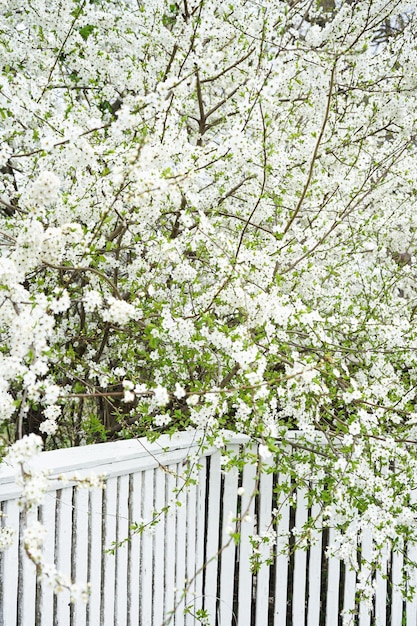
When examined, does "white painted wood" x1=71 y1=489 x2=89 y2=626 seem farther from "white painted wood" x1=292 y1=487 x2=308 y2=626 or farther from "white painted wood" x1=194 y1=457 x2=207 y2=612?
"white painted wood" x1=292 y1=487 x2=308 y2=626

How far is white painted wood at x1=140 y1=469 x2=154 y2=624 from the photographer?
2.59 meters

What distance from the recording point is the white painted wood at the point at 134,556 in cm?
252

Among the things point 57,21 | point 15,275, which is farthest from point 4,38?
point 15,275

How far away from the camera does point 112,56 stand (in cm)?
368

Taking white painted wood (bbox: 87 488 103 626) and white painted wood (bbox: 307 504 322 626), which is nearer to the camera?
white painted wood (bbox: 87 488 103 626)

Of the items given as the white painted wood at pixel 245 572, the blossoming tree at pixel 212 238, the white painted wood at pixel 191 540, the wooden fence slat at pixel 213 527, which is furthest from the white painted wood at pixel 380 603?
the white painted wood at pixel 191 540

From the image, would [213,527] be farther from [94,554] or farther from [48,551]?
[48,551]

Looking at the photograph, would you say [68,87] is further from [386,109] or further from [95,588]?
[95,588]

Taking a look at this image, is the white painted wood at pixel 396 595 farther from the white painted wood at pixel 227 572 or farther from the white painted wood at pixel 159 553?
the white painted wood at pixel 159 553

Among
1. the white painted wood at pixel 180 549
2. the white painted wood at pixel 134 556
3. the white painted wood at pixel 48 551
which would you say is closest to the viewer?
the white painted wood at pixel 48 551

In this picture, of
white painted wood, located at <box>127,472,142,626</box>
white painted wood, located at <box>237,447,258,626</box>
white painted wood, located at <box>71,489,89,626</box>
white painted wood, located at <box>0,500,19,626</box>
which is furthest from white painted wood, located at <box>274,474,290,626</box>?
white painted wood, located at <box>0,500,19,626</box>

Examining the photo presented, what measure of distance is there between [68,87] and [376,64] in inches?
70.4

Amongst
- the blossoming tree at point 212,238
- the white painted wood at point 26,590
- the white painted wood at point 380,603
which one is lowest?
the white painted wood at point 380,603

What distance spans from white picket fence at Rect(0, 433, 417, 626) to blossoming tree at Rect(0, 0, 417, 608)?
0.19 m
